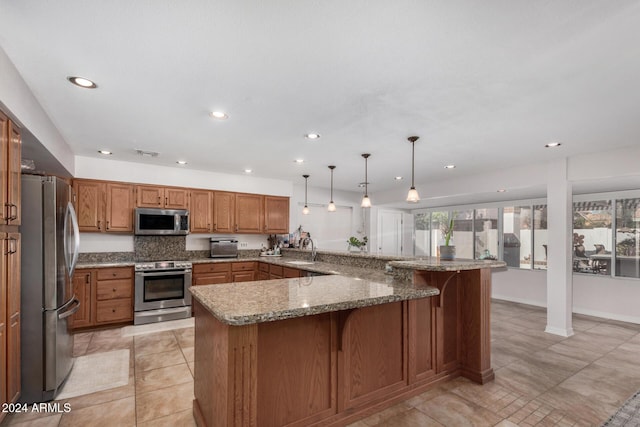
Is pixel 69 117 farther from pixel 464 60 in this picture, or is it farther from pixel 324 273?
pixel 464 60

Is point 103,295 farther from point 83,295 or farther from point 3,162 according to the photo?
point 3,162

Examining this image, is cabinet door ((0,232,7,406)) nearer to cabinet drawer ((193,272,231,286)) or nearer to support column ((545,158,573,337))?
cabinet drawer ((193,272,231,286))

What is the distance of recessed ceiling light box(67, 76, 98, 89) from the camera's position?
221 centimetres

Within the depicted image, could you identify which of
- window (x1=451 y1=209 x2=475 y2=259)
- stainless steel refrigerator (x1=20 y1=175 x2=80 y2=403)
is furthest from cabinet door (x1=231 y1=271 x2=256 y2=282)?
window (x1=451 y1=209 x2=475 y2=259)

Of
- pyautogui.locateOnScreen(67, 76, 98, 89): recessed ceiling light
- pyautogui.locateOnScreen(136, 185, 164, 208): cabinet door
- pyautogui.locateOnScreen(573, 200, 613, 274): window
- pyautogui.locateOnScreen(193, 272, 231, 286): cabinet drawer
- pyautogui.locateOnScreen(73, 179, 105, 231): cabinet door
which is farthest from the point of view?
pyautogui.locateOnScreen(573, 200, 613, 274): window

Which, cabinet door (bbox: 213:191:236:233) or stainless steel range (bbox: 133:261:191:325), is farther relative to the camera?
cabinet door (bbox: 213:191:236:233)

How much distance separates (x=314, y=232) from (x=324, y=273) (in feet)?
11.9

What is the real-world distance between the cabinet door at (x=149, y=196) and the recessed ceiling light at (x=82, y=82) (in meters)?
2.80

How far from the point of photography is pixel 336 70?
2.07m

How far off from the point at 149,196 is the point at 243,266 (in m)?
1.85

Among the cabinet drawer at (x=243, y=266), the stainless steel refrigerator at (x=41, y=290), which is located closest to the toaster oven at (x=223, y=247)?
the cabinet drawer at (x=243, y=266)

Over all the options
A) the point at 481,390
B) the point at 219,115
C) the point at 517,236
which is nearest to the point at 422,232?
the point at 517,236

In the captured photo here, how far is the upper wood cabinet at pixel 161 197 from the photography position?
192 inches

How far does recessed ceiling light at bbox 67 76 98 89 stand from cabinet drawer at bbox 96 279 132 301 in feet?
9.94
